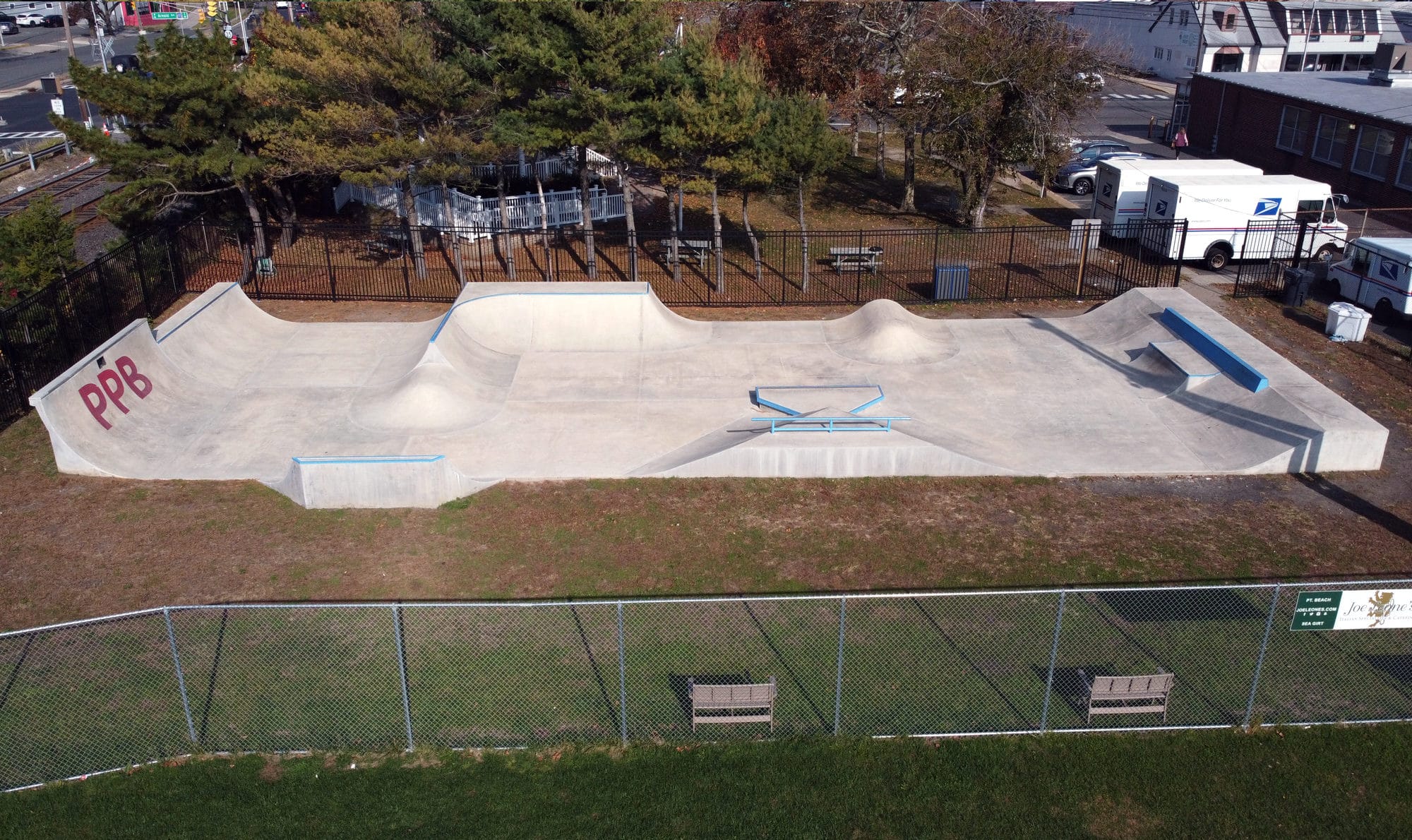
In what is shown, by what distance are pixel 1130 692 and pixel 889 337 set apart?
11030mm

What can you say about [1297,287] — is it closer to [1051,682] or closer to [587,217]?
[587,217]

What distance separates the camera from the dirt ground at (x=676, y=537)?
46.6ft

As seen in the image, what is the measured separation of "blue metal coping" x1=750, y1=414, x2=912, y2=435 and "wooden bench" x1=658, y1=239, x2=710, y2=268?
1003cm

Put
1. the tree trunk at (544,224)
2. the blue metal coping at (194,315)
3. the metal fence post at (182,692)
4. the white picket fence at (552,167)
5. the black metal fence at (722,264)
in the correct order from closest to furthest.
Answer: the metal fence post at (182,692), the blue metal coping at (194,315), the black metal fence at (722,264), the tree trunk at (544,224), the white picket fence at (552,167)

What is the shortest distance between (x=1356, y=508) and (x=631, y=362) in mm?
12571

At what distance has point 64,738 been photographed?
448 inches

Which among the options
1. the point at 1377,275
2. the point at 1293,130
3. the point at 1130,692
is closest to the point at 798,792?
the point at 1130,692

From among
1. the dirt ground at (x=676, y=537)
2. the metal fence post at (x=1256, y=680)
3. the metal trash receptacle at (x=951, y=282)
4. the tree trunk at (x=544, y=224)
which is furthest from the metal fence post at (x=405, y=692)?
the metal trash receptacle at (x=951, y=282)

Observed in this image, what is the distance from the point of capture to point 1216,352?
2005 centimetres

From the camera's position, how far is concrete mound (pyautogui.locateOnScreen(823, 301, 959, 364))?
69.8 feet

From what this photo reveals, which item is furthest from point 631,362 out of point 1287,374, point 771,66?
point 771,66

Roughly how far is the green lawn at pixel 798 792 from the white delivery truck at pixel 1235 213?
18700mm

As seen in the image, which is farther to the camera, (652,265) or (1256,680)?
(652,265)

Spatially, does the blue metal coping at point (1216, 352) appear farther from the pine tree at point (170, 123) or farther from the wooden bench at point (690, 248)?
the pine tree at point (170, 123)
